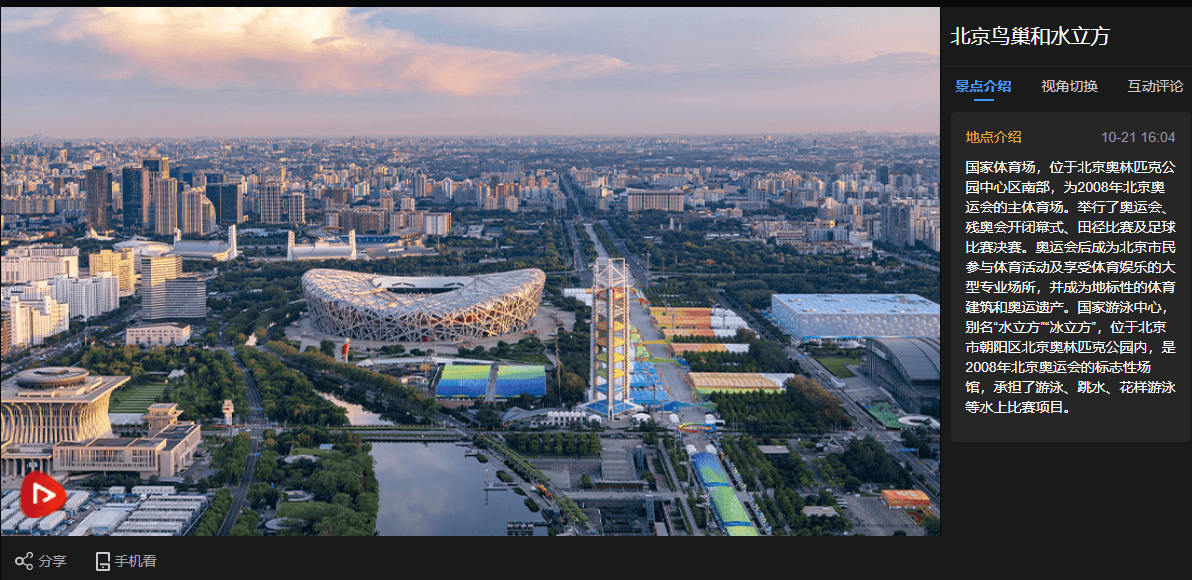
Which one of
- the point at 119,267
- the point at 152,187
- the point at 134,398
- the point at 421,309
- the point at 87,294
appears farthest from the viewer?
the point at 152,187

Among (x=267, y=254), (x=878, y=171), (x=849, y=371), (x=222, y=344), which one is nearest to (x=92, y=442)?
(x=222, y=344)

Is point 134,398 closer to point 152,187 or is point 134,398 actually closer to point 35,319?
point 35,319

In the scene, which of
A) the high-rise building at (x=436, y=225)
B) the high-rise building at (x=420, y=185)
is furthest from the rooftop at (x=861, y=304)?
the high-rise building at (x=420, y=185)

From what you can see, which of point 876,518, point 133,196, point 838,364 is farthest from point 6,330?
point 133,196

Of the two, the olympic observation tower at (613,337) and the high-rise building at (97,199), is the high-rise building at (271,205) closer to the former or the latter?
the high-rise building at (97,199)
